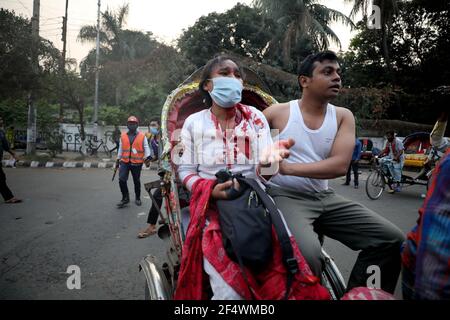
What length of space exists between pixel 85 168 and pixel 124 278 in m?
10.7

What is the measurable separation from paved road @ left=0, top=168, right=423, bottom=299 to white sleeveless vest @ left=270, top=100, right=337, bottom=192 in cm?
163

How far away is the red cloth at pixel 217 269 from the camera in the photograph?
1312 millimetres

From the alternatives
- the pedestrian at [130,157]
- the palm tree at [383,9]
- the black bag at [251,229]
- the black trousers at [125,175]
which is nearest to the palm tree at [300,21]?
the palm tree at [383,9]

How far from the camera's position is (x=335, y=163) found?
1.81 metres

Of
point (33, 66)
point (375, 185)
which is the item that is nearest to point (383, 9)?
point (375, 185)

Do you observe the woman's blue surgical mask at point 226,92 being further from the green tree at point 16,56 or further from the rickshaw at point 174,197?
the green tree at point 16,56

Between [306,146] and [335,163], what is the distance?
0.77 feet

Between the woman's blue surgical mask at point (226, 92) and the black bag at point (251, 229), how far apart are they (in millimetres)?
596

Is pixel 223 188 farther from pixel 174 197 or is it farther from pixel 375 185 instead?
pixel 375 185

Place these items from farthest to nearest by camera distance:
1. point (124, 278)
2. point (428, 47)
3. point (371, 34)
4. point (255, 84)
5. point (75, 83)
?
point (371, 34) → point (428, 47) → point (75, 83) → point (124, 278) → point (255, 84)

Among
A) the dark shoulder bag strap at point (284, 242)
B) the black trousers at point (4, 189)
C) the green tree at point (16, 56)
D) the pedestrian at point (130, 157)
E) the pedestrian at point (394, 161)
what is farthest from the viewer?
the green tree at point (16, 56)

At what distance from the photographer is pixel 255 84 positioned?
2.75m
